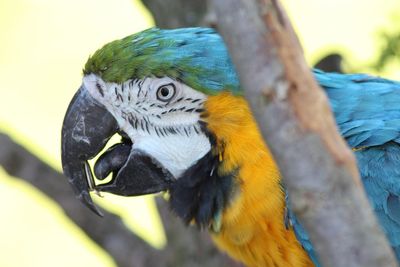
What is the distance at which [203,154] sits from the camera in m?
1.83

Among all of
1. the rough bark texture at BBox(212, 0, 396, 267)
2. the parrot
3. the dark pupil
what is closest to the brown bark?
the parrot

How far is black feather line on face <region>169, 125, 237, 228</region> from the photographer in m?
1.82

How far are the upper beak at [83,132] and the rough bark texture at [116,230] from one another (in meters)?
0.53

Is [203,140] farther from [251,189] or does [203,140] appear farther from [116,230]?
[116,230]

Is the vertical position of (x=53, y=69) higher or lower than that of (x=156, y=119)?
lower

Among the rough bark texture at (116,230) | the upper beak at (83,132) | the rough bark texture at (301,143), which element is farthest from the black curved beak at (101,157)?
the rough bark texture at (301,143)

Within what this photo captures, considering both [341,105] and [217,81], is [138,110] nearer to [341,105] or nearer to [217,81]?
[217,81]

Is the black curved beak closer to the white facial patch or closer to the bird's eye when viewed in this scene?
the white facial patch

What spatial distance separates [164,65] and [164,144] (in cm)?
18

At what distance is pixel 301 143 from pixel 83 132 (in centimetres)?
86

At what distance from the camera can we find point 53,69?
533 cm

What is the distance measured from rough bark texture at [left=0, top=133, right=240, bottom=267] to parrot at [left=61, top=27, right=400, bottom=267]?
0.49 m

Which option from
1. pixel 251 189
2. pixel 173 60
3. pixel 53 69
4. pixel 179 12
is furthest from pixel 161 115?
pixel 53 69

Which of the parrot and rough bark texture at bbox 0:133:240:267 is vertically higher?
the parrot
